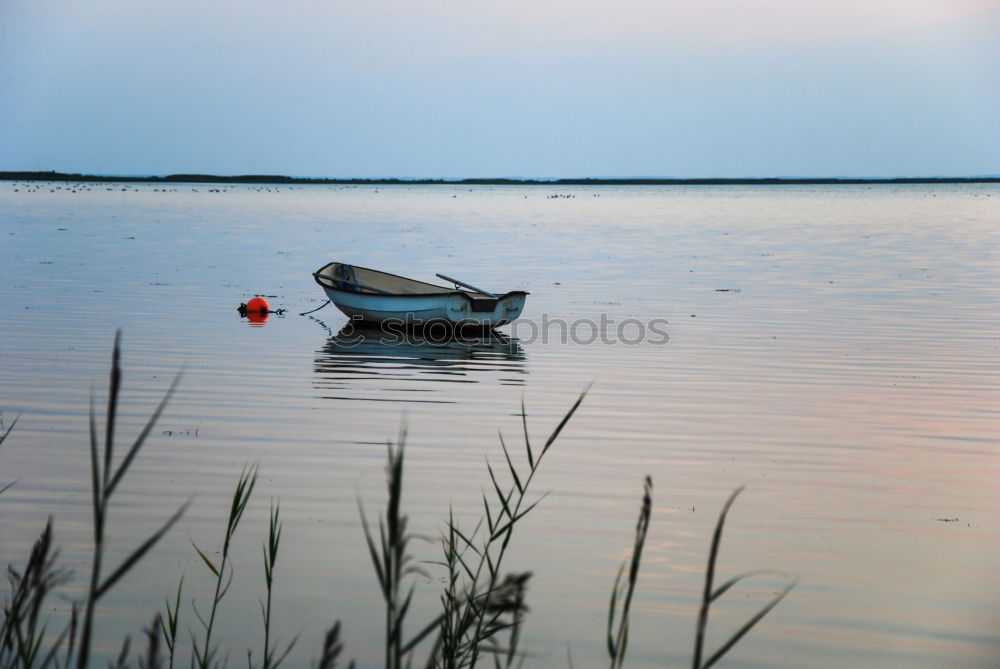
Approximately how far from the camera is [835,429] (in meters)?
12.7

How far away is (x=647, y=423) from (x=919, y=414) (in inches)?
125

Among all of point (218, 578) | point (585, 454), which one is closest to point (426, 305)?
point (585, 454)

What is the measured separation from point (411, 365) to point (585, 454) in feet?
22.7

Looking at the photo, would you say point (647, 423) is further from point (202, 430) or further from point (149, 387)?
point (149, 387)

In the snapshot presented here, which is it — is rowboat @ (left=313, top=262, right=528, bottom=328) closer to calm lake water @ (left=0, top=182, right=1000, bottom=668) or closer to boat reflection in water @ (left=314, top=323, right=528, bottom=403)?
boat reflection in water @ (left=314, top=323, right=528, bottom=403)

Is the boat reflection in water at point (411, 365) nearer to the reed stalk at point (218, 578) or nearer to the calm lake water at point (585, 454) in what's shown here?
the calm lake water at point (585, 454)

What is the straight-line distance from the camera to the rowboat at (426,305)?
837 inches

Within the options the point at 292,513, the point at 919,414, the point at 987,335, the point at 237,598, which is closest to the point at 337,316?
the point at 987,335

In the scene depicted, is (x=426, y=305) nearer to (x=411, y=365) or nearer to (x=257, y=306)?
(x=411, y=365)

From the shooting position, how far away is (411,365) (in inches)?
709

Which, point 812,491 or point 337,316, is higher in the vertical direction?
point 337,316

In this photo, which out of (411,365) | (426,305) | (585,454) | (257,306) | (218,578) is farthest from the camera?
(257,306)

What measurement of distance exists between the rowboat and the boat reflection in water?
0.32 meters

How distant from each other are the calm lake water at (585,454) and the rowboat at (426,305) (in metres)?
0.73
